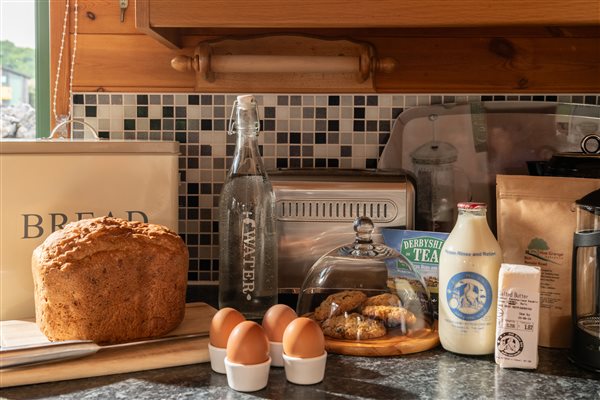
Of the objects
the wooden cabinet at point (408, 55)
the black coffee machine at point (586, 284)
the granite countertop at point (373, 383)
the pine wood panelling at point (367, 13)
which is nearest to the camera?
the granite countertop at point (373, 383)

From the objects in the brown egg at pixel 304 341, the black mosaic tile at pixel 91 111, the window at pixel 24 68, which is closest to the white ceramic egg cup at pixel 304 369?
the brown egg at pixel 304 341

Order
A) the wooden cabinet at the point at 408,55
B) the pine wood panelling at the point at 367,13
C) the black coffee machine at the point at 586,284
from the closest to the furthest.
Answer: the black coffee machine at the point at 586,284, the pine wood panelling at the point at 367,13, the wooden cabinet at the point at 408,55

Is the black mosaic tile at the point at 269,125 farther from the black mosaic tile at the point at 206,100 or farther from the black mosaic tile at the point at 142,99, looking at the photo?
the black mosaic tile at the point at 142,99

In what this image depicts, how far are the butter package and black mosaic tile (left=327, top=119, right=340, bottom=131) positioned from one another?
0.36 meters

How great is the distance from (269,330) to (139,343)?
7.7 inches

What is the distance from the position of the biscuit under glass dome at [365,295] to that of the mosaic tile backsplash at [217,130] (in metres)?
0.40

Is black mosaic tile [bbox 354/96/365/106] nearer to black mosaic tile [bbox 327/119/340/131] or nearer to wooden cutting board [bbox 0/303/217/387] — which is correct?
black mosaic tile [bbox 327/119/340/131]

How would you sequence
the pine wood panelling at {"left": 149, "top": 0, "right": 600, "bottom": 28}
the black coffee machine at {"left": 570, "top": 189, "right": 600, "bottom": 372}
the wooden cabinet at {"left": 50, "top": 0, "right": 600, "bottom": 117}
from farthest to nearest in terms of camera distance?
the wooden cabinet at {"left": 50, "top": 0, "right": 600, "bottom": 117} → the pine wood panelling at {"left": 149, "top": 0, "right": 600, "bottom": 28} → the black coffee machine at {"left": 570, "top": 189, "right": 600, "bottom": 372}

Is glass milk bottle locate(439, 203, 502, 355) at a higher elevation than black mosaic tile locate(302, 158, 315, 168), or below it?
below

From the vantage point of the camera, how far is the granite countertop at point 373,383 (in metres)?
0.93

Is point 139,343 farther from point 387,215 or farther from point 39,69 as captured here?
point 39,69

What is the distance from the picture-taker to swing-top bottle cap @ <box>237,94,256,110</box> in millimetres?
1240

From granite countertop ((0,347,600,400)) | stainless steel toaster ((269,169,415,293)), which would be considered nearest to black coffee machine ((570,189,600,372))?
granite countertop ((0,347,600,400))

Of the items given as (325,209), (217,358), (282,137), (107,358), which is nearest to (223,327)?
(217,358)
